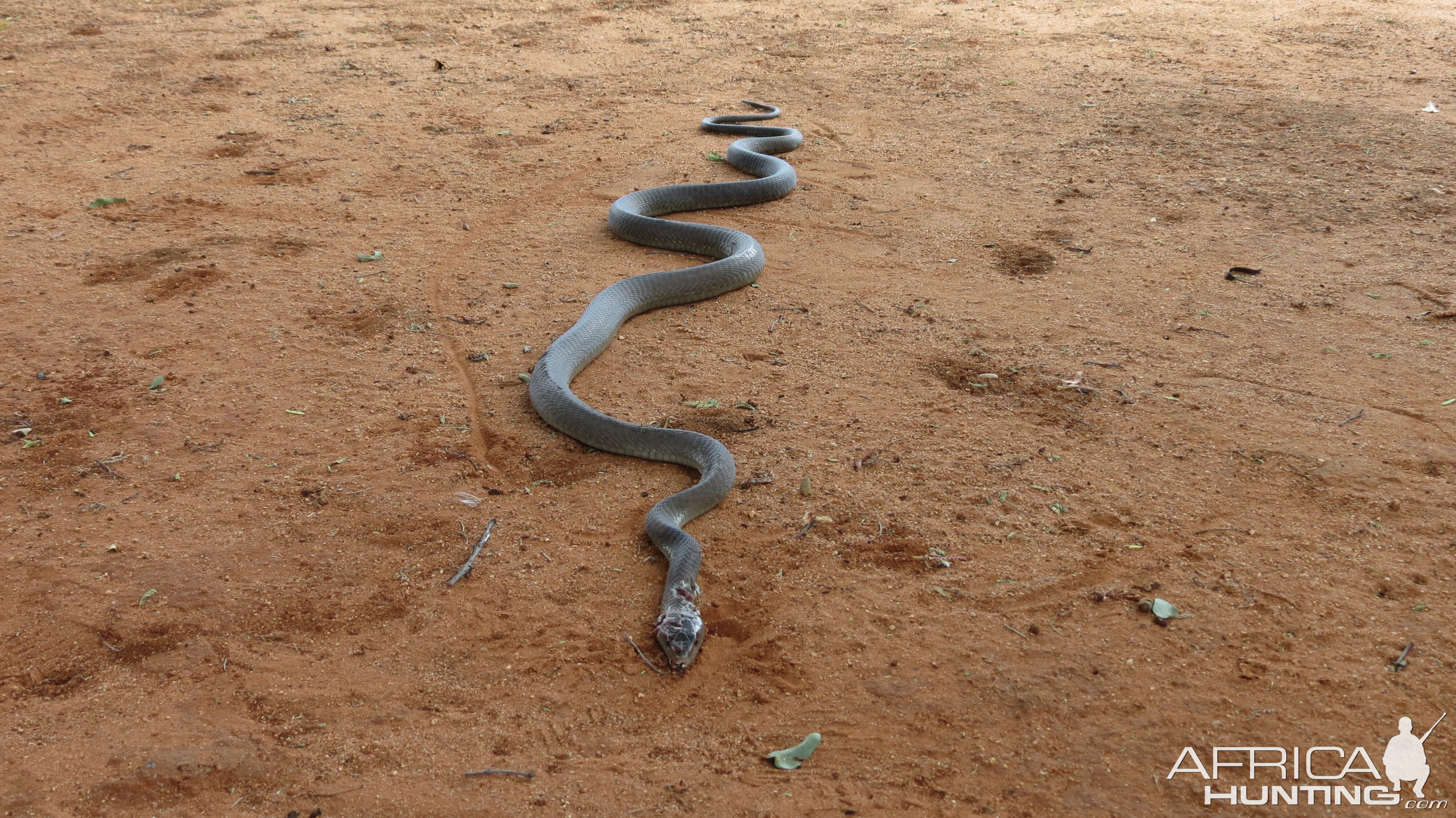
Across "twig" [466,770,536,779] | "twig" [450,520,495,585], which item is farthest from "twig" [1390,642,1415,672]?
"twig" [450,520,495,585]

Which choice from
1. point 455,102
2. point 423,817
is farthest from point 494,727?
point 455,102

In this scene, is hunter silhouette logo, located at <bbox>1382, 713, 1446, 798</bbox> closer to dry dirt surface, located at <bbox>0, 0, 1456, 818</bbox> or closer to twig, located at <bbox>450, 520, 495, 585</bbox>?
dry dirt surface, located at <bbox>0, 0, 1456, 818</bbox>

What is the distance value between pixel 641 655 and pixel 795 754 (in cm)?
74

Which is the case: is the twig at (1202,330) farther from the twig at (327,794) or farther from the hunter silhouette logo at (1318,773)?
the twig at (327,794)

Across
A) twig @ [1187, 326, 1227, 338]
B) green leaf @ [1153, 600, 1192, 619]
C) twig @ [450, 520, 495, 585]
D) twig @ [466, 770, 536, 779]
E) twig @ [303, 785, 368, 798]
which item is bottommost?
twig @ [303, 785, 368, 798]

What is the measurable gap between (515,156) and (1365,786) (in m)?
8.21

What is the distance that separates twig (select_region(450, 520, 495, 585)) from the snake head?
913 millimetres

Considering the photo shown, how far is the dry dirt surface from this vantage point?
317cm

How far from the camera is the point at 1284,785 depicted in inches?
118

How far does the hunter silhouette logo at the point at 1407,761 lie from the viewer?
118 inches

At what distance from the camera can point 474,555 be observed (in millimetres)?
4020

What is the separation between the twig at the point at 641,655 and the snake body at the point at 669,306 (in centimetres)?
6

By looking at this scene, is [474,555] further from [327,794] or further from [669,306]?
[669,306]

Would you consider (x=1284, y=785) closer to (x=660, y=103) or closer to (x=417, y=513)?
(x=417, y=513)
